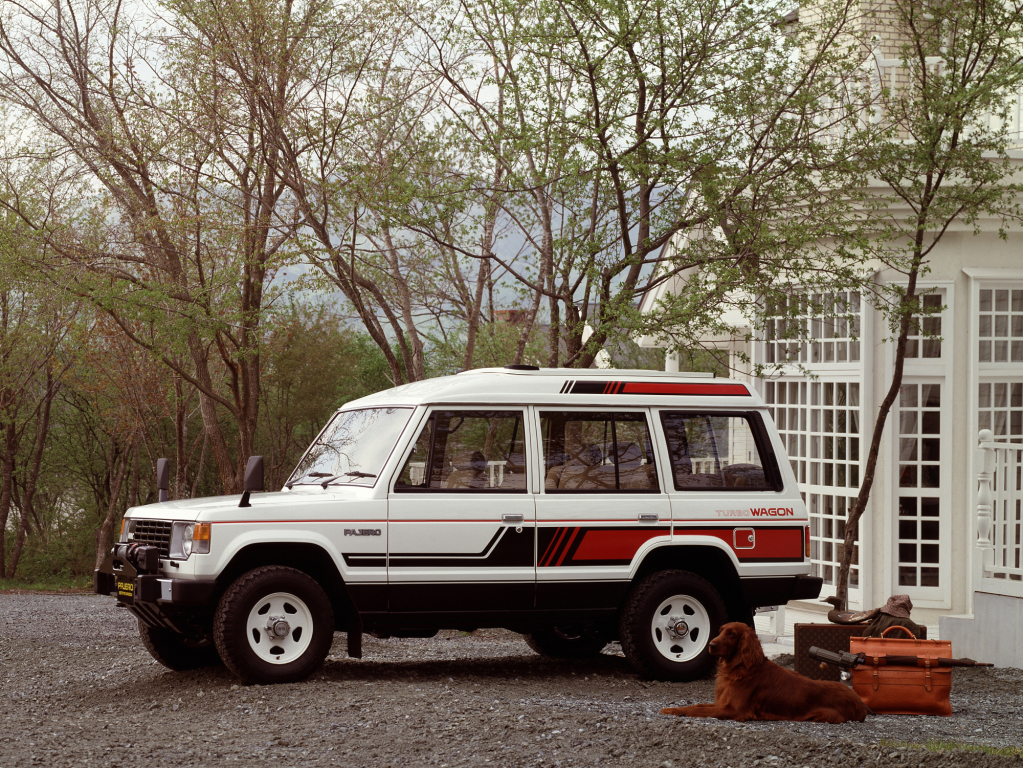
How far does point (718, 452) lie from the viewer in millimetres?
8625

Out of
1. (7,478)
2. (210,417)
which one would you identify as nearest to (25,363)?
(7,478)

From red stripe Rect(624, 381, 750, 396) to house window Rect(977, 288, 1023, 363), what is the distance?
6031mm

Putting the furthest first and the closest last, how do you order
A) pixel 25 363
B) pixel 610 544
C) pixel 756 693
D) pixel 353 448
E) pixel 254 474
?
pixel 25 363, pixel 353 448, pixel 610 544, pixel 254 474, pixel 756 693

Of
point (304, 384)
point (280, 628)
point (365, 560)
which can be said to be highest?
point (304, 384)

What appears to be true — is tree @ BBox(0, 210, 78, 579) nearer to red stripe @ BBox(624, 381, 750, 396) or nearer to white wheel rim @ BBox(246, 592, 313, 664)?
white wheel rim @ BBox(246, 592, 313, 664)

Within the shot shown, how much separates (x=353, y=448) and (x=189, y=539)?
1365 millimetres

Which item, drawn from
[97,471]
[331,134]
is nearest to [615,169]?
[331,134]

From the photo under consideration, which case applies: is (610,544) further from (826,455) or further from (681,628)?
(826,455)

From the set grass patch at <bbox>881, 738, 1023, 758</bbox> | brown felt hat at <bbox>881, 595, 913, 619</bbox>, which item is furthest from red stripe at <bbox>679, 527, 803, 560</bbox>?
grass patch at <bbox>881, 738, 1023, 758</bbox>

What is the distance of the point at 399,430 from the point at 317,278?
6317 mm

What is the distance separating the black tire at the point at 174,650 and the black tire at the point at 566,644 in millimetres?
2625

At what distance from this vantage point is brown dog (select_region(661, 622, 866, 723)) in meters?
6.56

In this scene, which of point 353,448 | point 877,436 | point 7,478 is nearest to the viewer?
point 353,448

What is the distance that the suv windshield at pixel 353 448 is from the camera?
798cm
